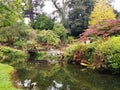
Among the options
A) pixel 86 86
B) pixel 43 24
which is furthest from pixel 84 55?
pixel 43 24

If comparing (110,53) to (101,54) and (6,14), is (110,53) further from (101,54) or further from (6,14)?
(6,14)

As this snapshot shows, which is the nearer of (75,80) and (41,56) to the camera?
(75,80)

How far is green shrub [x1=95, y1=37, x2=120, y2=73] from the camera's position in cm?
1869

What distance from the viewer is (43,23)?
4581cm

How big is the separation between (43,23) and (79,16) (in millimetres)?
6108

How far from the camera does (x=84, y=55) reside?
73.3 feet

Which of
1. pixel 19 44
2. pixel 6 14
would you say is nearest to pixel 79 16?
pixel 19 44

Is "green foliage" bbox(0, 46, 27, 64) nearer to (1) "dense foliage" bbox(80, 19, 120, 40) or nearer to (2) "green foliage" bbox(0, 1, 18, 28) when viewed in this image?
(2) "green foliage" bbox(0, 1, 18, 28)

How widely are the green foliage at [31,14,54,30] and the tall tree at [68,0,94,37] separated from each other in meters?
3.29

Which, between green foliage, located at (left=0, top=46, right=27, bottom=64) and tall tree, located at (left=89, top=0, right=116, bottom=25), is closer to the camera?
green foliage, located at (left=0, top=46, right=27, bottom=64)

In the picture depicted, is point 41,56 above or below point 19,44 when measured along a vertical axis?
below

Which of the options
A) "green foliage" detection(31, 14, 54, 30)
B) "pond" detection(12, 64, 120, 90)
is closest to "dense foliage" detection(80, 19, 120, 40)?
"pond" detection(12, 64, 120, 90)

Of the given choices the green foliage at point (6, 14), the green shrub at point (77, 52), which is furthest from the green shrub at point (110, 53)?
the green foliage at point (6, 14)

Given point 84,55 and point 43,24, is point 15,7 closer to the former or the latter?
point 84,55
